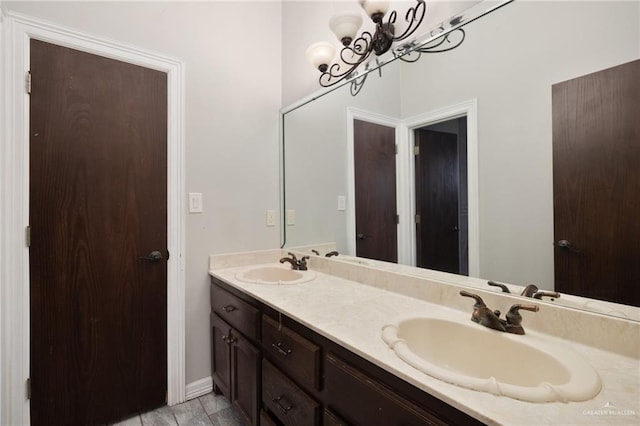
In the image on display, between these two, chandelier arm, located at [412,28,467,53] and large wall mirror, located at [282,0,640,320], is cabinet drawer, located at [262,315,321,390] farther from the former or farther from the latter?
chandelier arm, located at [412,28,467,53]

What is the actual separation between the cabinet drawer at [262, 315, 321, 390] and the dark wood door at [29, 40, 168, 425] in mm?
876

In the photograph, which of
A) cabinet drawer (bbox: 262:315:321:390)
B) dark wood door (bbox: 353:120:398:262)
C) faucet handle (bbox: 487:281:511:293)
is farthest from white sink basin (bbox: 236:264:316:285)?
faucet handle (bbox: 487:281:511:293)

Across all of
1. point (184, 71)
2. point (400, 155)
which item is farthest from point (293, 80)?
point (400, 155)

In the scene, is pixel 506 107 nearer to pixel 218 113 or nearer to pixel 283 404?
pixel 283 404

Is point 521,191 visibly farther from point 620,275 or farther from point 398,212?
point 398,212

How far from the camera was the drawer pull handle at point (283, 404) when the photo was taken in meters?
1.09

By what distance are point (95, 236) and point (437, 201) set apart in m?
1.74

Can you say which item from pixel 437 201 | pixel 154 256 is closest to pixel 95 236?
pixel 154 256

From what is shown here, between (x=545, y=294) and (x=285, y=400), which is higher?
(x=545, y=294)

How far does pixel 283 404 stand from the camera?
112cm

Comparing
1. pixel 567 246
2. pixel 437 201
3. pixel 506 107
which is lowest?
pixel 567 246

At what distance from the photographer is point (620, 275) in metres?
0.85

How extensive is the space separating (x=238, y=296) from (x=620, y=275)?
1488 mm

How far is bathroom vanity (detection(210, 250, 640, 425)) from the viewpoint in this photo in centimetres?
58
